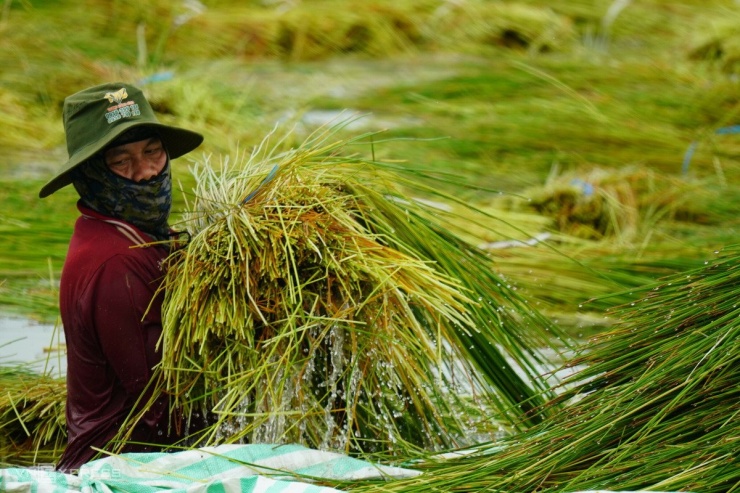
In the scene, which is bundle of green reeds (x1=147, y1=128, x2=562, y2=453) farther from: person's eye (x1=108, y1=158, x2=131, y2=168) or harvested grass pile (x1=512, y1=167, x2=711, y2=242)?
harvested grass pile (x1=512, y1=167, x2=711, y2=242)

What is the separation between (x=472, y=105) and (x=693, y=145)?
3.82 ft

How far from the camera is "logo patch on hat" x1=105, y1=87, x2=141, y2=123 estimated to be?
2604 millimetres

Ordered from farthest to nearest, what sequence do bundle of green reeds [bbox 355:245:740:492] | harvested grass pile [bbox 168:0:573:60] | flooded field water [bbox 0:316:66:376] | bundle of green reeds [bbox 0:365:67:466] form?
harvested grass pile [bbox 168:0:573:60] < flooded field water [bbox 0:316:66:376] < bundle of green reeds [bbox 0:365:67:466] < bundle of green reeds [bbox 355:245:740:492]

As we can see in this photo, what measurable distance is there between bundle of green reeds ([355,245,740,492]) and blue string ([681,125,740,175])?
2.87 m

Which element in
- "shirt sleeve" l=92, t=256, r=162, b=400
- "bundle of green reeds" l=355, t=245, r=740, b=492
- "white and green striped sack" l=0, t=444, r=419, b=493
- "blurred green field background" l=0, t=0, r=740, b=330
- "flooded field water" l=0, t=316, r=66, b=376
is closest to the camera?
"bundle of green reeds" l=355, t=245, r=740, b=492

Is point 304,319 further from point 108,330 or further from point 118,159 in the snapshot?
point 118,159

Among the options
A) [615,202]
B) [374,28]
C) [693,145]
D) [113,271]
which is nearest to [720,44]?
[693,145]

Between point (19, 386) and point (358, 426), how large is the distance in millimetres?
1012

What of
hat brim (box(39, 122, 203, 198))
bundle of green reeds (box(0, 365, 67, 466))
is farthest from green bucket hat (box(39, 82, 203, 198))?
bundle of green reeds (box(0, 365, 67, 466))

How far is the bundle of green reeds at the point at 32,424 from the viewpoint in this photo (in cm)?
289

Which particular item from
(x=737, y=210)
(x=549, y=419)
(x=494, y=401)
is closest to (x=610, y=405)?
(x=549, y=419)

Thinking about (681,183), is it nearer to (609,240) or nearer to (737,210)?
(737,210)

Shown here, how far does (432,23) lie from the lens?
7844 mm

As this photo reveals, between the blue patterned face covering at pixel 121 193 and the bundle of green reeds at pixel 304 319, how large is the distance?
95 millimetres
